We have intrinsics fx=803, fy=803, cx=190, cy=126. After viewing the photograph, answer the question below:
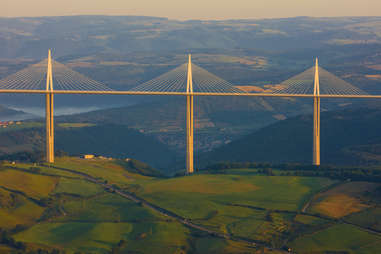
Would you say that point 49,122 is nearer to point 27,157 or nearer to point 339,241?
point 27,157

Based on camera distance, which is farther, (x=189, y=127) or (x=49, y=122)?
(x=49, y=122)

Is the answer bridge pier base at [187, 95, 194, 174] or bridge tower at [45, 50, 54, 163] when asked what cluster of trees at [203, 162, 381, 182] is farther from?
bridge tower at [45, 50, 54, 163]

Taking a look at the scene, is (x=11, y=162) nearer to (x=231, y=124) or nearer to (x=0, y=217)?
(x=0, y=217)

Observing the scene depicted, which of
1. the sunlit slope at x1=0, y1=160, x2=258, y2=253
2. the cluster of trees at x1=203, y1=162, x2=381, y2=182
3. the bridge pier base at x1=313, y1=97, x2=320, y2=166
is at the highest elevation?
the bridge pier base at x1=313, y1=97, x2=320, y2=166

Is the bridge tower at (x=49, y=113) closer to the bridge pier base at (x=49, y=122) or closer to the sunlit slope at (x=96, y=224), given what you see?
the bridge pier base at (x=49, y=122)

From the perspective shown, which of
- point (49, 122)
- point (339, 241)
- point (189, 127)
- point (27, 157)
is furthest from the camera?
point (27, 157)

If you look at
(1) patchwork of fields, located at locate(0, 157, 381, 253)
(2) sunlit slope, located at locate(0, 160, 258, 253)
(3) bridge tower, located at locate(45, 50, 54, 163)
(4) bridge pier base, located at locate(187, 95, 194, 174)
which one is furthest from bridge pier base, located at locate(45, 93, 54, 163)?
(4) bridge pier base, located at locate(187, 95, 194, 174)

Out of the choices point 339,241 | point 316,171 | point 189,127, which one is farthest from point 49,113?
point 339,241

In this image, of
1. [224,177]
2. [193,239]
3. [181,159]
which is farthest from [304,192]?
[181,159]
